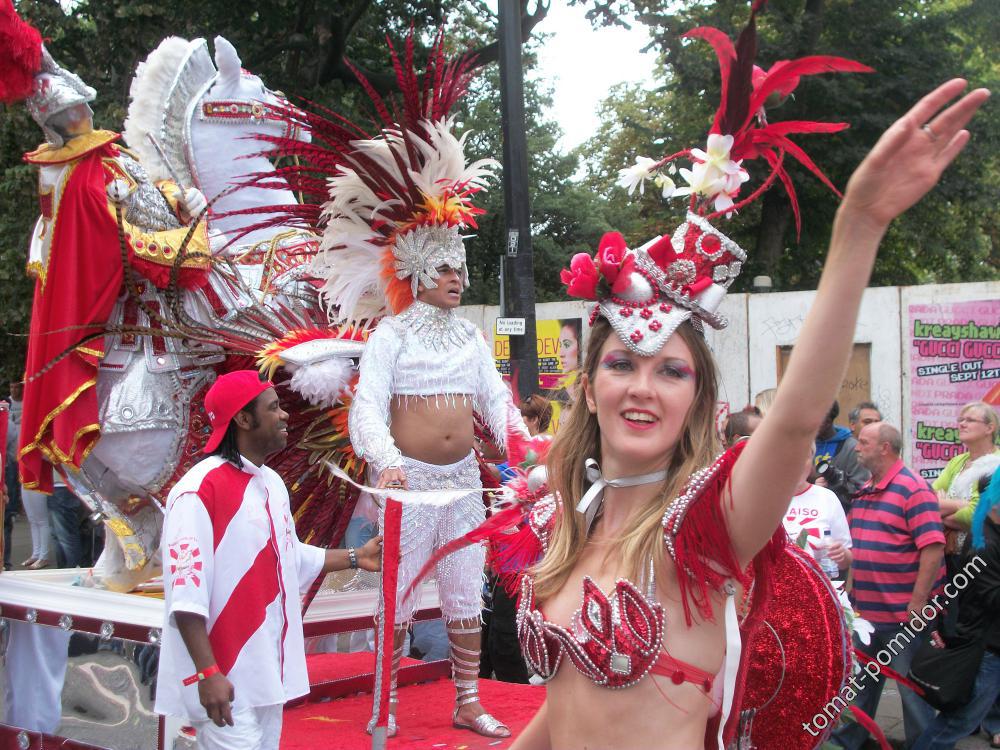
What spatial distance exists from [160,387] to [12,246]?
28.0ft

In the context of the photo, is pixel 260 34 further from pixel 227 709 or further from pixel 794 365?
pixel 794 365

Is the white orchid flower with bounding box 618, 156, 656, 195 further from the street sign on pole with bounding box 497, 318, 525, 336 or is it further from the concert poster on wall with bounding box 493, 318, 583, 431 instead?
the concert poster on wall with bounding box 493, 318, 583, 431

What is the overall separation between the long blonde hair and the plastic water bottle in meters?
2.29

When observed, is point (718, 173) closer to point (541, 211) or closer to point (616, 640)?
point (616, 640)

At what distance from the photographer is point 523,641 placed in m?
2.08

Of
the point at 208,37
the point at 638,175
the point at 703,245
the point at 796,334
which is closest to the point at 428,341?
the point at 638,175

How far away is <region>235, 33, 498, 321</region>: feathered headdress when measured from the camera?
4.62m

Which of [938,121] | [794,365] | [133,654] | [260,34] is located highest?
[260,34]

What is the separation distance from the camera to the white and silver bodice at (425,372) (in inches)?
175

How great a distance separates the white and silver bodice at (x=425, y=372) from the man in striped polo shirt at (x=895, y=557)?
6.28 feet

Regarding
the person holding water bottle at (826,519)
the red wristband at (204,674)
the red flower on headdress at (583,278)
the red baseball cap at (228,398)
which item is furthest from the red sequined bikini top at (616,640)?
the person holding water bottle at (826,519)

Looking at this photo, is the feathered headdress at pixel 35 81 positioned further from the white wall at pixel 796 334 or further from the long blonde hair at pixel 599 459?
the white wall at pixel 796 334

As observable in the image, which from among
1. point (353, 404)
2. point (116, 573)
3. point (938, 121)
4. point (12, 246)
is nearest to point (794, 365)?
point (938, 121)

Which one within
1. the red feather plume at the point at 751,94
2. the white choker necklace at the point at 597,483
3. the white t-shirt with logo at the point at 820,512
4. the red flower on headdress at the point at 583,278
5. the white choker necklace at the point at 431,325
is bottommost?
the white t-shirt with logo at the point at 820,512
